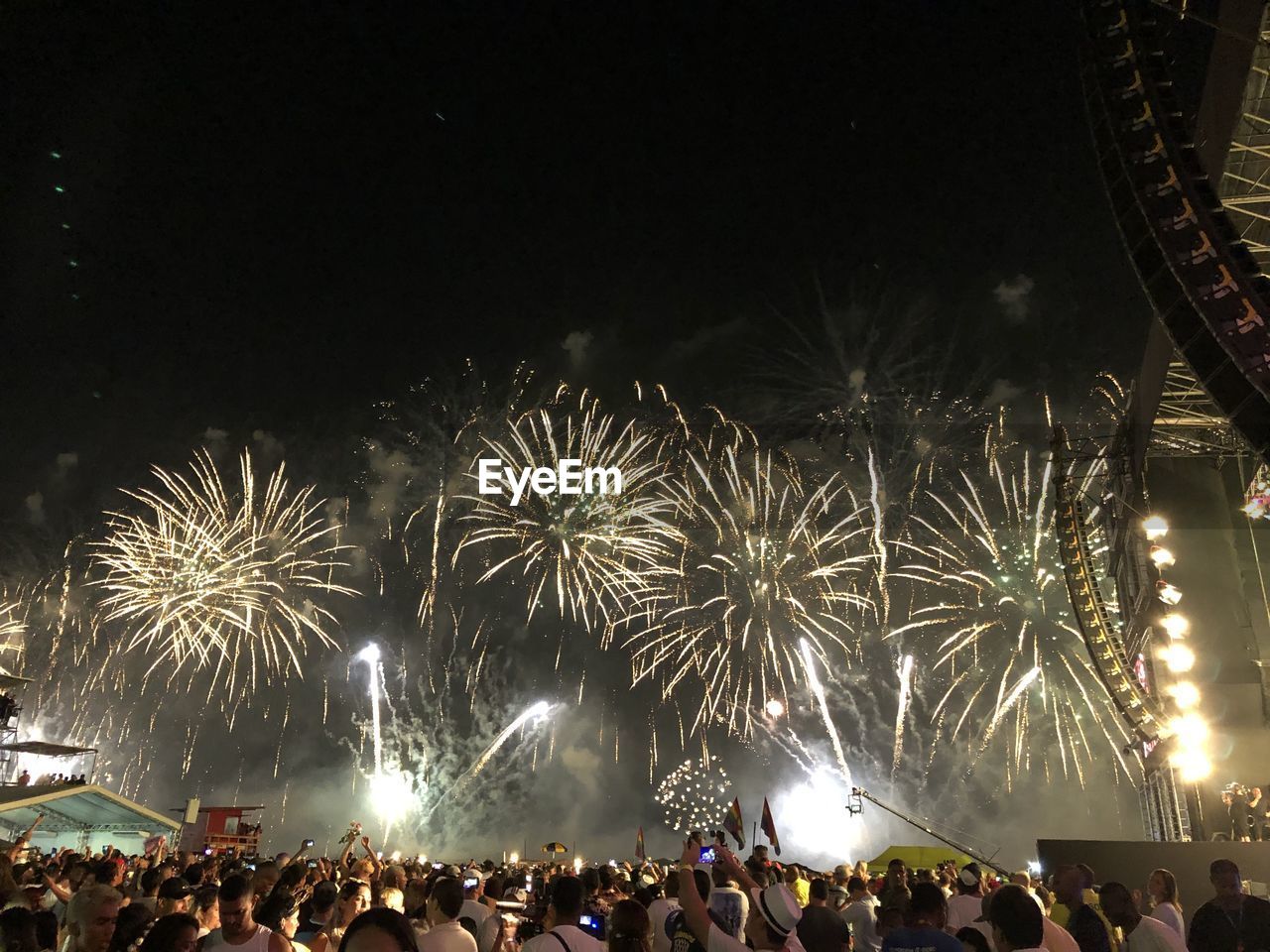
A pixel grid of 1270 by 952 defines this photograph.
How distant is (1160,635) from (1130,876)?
13.1 m

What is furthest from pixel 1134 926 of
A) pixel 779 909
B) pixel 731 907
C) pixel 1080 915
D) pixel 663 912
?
pixel 663 912

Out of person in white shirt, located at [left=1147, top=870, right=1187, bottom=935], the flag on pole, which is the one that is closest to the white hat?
person in white shirt, located at [left=1147, top=870, right=1187, bottom=935]

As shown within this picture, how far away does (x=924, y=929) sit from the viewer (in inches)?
192

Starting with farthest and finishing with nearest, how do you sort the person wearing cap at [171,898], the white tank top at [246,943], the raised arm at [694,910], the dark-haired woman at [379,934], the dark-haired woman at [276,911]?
the person wearing cap at [171,898] < the dark-haired woman at [276,911] < the raised arm at [694,910] < the white tank top at [246,943] < the dark-haired woman at [379,934]

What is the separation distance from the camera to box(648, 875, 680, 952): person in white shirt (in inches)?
291

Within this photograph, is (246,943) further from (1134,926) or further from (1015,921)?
(1134,926)

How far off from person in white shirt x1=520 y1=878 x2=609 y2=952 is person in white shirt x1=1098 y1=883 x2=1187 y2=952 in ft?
12.6

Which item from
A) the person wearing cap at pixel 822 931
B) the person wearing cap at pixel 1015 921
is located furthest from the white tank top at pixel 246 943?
the person wearing cap at pixel 1015 921

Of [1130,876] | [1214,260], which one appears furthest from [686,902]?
[1130,876]

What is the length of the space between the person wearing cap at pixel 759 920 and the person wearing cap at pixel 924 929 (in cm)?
54

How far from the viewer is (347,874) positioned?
34.2 ft

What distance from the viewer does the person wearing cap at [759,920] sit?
491 centimetres

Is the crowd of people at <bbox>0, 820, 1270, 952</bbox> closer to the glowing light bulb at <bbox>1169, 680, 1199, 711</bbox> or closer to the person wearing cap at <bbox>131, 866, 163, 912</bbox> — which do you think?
the person wearing cap at <bbox>131, 866, 163, 912</bbox>

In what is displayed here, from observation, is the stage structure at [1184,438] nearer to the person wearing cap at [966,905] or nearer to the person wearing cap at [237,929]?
the person wearing cap at [966,905]
